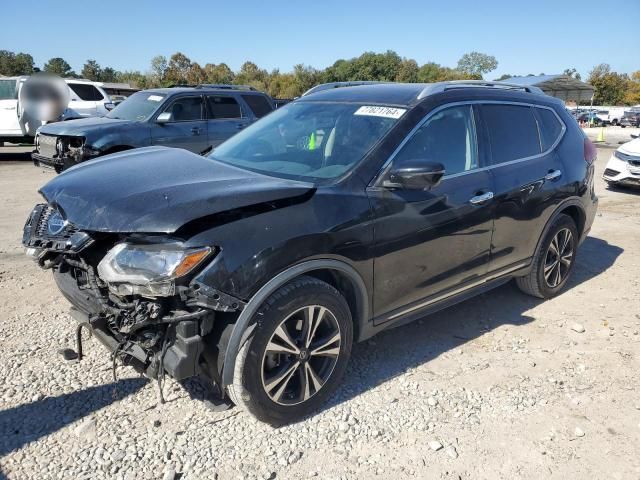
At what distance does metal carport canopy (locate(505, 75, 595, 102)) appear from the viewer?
3503 centimetres

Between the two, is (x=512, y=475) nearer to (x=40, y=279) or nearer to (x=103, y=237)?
(x=103, y=237)

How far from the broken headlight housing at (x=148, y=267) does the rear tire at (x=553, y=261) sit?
3200mm

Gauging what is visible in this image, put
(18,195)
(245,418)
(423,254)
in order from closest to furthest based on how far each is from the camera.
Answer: (245,418) < (423,254) < (18,195)

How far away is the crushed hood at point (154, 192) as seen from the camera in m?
2.46

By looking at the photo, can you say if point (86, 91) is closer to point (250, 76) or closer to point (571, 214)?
point (571, 214)

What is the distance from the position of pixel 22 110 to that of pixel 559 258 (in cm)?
1341

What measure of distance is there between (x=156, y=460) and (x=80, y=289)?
1.01m

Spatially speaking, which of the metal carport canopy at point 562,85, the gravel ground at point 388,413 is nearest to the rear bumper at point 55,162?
the gravel ground at point 388,413

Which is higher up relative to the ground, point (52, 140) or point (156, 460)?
point (52, 140)

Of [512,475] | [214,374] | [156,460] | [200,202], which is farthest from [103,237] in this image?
[512,475]

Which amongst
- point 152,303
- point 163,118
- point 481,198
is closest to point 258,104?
point 163,118

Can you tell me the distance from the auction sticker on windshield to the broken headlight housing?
160 cm

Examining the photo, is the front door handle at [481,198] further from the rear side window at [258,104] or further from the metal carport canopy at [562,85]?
the metal carport canopy at [562,85]

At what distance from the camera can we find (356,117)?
11.5ft
